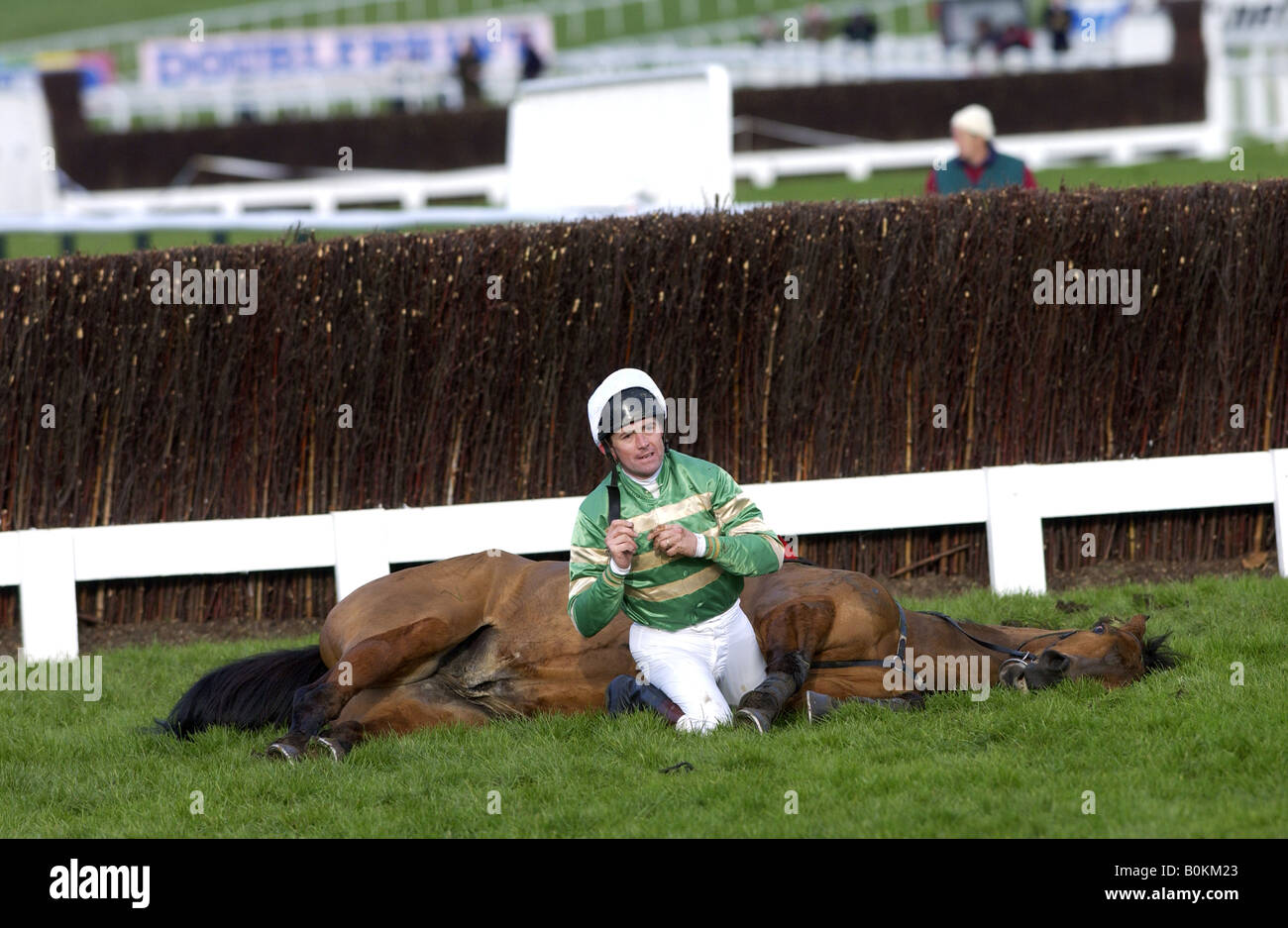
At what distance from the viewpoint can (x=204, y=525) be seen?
22.5 feet

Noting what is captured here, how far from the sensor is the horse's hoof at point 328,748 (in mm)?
4699

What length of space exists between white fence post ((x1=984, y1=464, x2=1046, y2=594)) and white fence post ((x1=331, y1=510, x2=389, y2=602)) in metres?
2.73

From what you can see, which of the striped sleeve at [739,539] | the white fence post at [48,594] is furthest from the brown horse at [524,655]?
the white fence post at [48,594]

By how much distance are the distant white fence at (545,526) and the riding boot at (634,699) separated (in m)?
1.87

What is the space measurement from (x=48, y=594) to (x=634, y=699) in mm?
3200

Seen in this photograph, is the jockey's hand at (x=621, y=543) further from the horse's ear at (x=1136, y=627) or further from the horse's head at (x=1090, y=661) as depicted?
the horse's ear at (x=1136, y=627)

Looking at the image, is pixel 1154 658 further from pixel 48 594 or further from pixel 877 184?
pixel 877 184

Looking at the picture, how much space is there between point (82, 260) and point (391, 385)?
58.5 inches

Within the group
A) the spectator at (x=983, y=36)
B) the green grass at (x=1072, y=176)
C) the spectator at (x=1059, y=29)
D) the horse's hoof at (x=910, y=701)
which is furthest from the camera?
the spectator at (x=983, y=36)

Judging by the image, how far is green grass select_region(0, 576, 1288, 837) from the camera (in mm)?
3885

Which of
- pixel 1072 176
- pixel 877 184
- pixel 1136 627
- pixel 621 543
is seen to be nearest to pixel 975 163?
pixel 1136 627

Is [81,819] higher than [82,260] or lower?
lower
